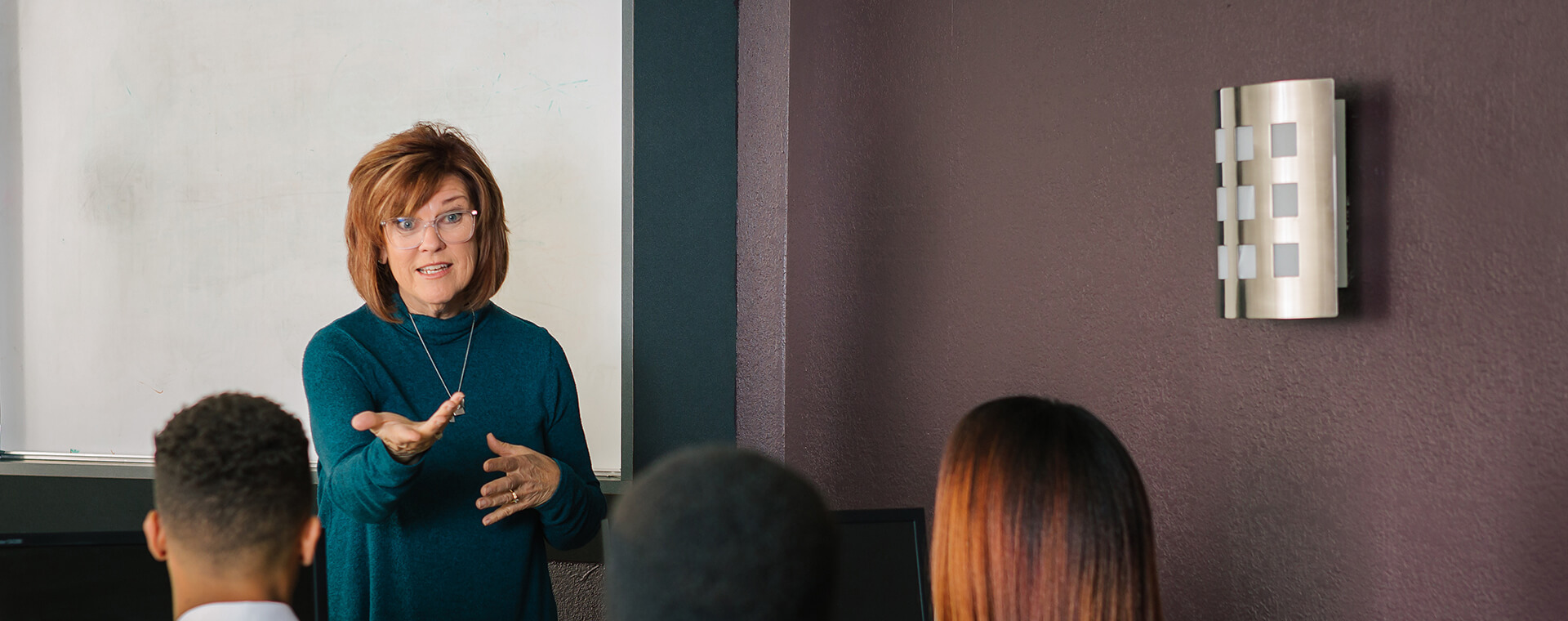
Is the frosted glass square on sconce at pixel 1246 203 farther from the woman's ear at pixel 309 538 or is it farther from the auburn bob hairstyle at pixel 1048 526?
the woman's ear at pixel 309 538

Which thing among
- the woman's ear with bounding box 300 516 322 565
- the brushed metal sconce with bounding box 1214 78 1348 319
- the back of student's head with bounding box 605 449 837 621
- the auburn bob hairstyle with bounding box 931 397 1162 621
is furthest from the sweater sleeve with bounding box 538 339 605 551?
the back of student's head with bounding box 605 449 837 621

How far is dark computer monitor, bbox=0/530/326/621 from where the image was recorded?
3.75 feet

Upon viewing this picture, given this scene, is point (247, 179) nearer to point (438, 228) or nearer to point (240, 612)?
point (438, 228)

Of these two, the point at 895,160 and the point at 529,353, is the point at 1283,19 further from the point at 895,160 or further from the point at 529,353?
the point at 529,353

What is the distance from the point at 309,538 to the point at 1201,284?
131 centimetres

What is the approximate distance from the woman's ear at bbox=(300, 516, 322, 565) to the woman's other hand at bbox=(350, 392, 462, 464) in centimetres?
43

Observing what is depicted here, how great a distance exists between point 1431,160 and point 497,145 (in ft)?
7.14

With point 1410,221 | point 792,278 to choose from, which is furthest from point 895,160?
point 1410,221

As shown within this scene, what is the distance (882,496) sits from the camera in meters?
2.42

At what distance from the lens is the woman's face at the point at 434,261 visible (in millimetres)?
1766

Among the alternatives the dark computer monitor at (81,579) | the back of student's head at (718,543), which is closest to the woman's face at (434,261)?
the dark computer monitor at (81,579)

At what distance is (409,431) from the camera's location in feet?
4.69

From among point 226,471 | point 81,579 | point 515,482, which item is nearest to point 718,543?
point 226,471

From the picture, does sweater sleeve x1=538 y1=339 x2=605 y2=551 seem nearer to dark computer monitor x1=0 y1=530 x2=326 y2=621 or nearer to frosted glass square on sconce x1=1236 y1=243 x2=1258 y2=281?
dark computer monitor x1=0 y1=530 x2=326 y2=621
